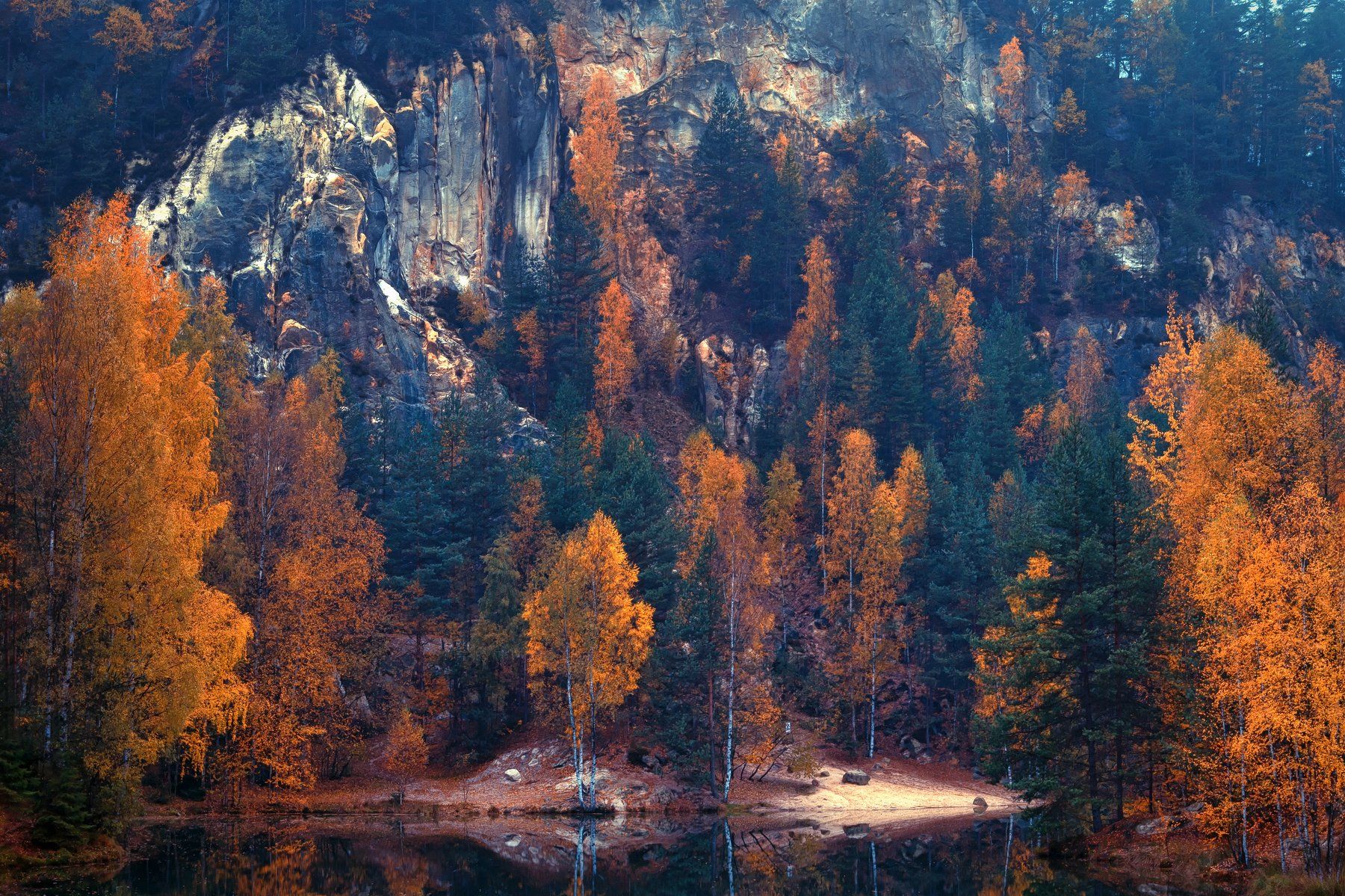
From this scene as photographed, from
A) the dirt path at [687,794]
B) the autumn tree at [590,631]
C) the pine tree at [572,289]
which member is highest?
the pine tree at [572,289]

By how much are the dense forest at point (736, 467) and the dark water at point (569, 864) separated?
3478 millimetres

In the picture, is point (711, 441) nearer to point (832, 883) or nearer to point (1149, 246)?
point (832, 883)

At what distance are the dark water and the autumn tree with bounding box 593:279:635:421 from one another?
1708 inches

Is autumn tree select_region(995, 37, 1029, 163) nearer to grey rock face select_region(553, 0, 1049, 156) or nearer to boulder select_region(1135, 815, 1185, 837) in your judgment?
grey rock face select_region(553, 0, 1049, 156)

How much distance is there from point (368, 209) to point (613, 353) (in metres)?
22.5

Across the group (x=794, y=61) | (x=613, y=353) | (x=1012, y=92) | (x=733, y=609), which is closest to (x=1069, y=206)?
(x=1012, y=92)

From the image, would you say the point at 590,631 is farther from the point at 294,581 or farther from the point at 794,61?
the point at 794,61


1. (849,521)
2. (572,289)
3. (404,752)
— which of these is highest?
(572,289)

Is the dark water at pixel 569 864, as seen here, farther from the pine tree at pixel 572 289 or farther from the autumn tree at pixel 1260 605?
the pine tree at pixel 572 289

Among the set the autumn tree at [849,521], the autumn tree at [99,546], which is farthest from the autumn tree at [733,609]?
the autumn tree at [99,546]

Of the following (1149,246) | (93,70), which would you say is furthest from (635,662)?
(1149,246)

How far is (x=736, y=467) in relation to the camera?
68.4 metres

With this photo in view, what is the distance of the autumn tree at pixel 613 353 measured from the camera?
84.0 m

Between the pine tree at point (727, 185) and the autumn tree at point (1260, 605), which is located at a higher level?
the pine tree at point (727, 185)
